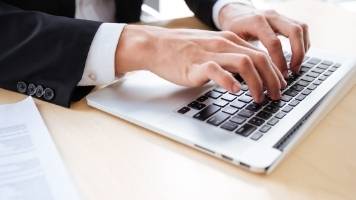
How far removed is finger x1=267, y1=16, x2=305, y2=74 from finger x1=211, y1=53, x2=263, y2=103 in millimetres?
166

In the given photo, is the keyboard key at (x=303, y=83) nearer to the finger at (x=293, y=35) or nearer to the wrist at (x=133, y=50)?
the finger at (x=293, y=35)

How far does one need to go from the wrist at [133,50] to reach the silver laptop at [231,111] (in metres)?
0.03

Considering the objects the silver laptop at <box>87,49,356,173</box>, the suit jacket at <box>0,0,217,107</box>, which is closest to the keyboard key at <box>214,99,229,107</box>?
the silver laptop at <box>87,49,356,173</box>

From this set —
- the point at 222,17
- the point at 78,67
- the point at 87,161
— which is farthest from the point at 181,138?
the point at 222,17

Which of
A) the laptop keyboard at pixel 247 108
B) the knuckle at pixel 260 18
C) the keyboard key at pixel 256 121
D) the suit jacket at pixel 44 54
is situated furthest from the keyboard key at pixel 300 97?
the suit jacket at pixel 44 54

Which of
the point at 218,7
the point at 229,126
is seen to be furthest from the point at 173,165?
the point at 218,7

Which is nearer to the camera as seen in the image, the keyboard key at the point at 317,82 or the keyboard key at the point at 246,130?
the keyboard key at the point at 246,130

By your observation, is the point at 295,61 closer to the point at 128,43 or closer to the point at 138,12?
the point at 128,43

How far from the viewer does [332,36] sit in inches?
38.9

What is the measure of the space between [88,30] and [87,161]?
0.25m

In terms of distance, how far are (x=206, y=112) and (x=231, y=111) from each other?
4cm

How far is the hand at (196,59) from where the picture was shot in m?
0.62

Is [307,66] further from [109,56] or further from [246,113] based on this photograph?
[109,56]

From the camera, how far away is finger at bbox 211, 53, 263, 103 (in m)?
0.62
